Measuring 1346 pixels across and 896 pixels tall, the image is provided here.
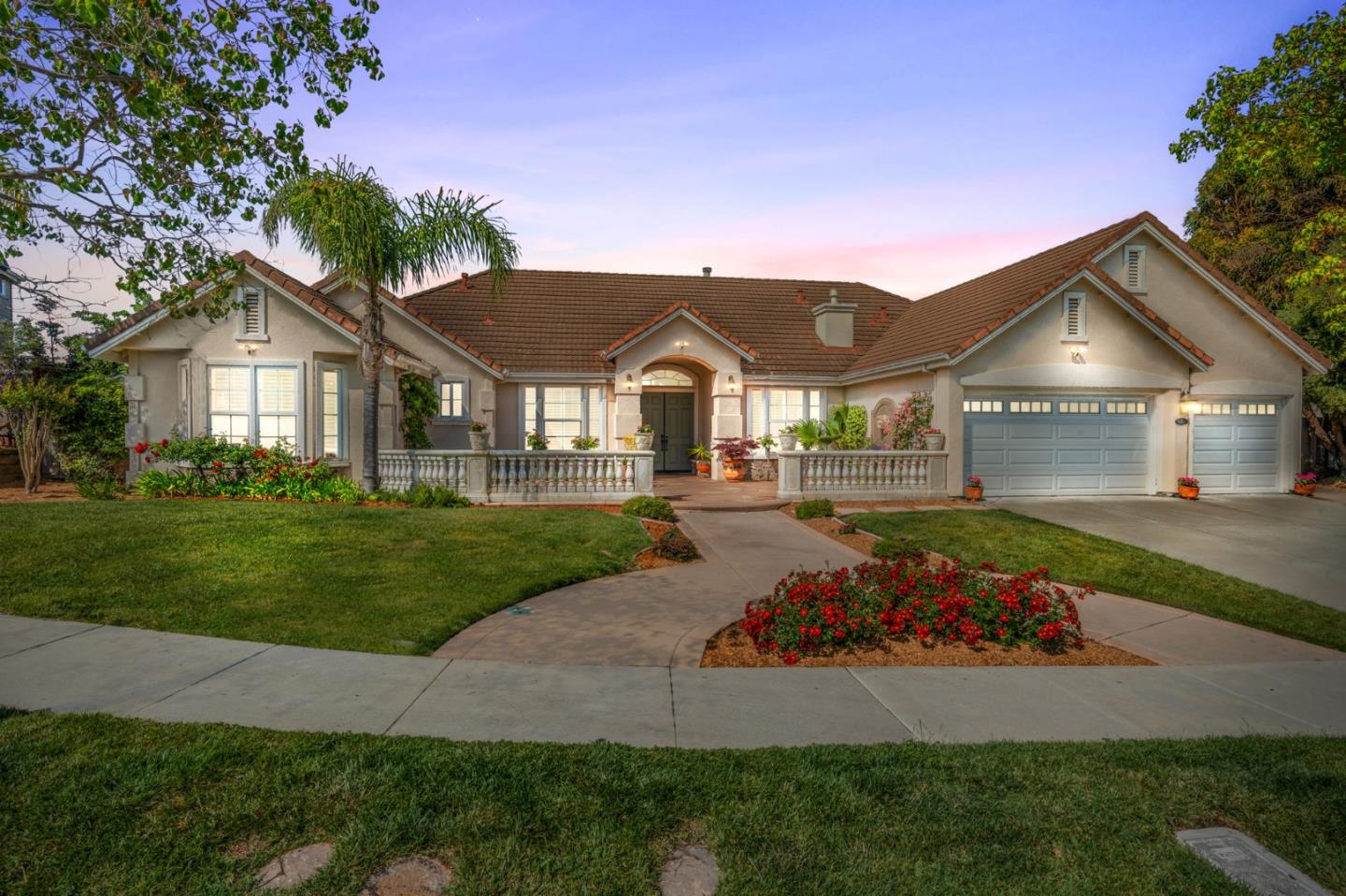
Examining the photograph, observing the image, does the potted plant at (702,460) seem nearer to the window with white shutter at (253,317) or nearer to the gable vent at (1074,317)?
the gable vent at (1074,317)

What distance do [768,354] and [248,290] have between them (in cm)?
1388

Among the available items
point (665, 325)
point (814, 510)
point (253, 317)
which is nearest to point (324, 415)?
point (253, 317)

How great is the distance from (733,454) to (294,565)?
13.7m

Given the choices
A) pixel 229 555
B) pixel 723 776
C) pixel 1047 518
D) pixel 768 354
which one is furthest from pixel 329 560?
pixel 768 354

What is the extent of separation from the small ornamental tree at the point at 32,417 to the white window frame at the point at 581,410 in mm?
10179

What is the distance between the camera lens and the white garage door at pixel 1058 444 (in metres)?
18.6

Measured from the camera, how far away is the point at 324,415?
16547 millimetres

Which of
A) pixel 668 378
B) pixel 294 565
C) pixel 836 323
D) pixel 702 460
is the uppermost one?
pixel 836 323

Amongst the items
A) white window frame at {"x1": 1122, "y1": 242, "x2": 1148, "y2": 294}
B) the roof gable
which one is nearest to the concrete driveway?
white window frame at {"x1": 1122, "y1": 242, "x2": 1148, "y2": 294}

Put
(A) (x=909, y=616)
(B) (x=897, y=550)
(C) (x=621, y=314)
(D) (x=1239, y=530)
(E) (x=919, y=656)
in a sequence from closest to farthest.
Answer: (E) (x=919, y=656), (A) (x=909, y=616), (B) (x=897, y=550), (D) (x=1239, y=530), (C) (x=621, y=314)

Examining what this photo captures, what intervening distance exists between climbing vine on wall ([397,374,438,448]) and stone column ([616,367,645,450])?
4907 mm

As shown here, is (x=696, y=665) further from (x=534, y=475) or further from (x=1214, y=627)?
(x=534, y=475)

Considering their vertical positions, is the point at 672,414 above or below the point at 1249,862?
above

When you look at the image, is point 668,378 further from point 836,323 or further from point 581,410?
point 836,323
